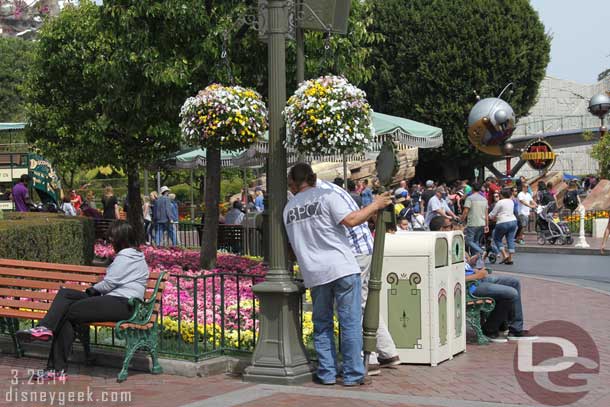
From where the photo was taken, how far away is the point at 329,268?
7262 mm

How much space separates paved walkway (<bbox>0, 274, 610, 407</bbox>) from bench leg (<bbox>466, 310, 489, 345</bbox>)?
40 cm

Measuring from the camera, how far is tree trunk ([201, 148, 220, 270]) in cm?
1365

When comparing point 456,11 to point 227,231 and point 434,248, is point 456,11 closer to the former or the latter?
point 227,231

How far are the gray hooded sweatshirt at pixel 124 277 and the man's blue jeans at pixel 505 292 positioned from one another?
10.9 feet

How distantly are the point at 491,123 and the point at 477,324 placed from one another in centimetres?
2415

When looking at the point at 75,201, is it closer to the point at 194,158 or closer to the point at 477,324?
the point at 194,158

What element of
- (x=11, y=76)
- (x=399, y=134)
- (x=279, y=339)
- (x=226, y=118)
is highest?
(x=11, y=76)

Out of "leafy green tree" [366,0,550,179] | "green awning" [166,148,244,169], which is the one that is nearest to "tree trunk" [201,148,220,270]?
"green awning" [166,148,244,169]

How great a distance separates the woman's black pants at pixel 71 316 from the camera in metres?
7.64

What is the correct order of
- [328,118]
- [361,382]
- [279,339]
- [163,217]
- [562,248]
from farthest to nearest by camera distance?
[163,217] < [562,248] < [279,339] < [361,382] < [328,118]

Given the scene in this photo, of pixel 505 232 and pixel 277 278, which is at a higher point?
pixel 505 232

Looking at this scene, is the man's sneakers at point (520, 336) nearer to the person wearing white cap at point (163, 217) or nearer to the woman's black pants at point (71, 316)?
the woman's black pants at point (71, 316)

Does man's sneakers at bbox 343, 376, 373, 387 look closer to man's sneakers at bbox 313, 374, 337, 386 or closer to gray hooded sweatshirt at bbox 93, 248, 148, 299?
man's sneakers at bbox 313, 374, 337, 386

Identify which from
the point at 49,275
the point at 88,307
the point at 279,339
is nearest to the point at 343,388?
the point at 279,339
